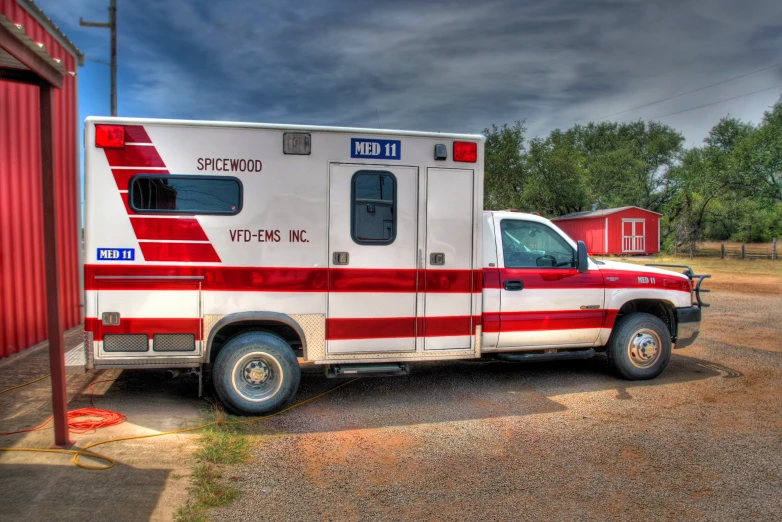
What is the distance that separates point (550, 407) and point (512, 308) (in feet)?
3.59

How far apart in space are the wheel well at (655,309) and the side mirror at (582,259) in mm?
913

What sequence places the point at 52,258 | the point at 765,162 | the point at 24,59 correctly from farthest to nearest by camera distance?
Result: 1. the point at 765,162
2. the point at 52,258
3. the point at 24,59

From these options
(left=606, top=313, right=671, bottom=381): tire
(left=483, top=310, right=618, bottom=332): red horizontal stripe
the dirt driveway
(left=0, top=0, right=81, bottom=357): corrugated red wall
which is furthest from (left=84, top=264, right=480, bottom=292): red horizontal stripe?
(left=0, top=0, right=81, bottom=357): corrugated red wall

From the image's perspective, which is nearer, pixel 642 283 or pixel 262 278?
pixel 262 278

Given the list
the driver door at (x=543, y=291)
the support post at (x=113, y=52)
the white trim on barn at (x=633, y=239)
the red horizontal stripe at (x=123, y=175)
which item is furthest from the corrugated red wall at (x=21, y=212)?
the white trim on barn at (x=633, y=239)

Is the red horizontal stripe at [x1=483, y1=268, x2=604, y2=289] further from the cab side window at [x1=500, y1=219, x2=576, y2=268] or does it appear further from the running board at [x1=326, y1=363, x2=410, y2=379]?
the running board at [x1=326, y1=363, x2=410, y2=379]

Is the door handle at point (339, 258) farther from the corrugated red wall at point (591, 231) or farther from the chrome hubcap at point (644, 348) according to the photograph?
the corrugated red wall at point (591, 231)

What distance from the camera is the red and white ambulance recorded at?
5.03m

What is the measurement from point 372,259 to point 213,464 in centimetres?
233

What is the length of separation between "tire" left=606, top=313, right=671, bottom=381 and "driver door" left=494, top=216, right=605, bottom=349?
34 centimetres

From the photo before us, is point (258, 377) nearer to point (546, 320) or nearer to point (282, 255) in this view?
point (282, 255)

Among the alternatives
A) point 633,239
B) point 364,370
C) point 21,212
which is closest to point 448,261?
point 364,370

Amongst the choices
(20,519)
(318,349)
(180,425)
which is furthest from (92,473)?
(318,349)

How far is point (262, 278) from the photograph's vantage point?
5242 mm
